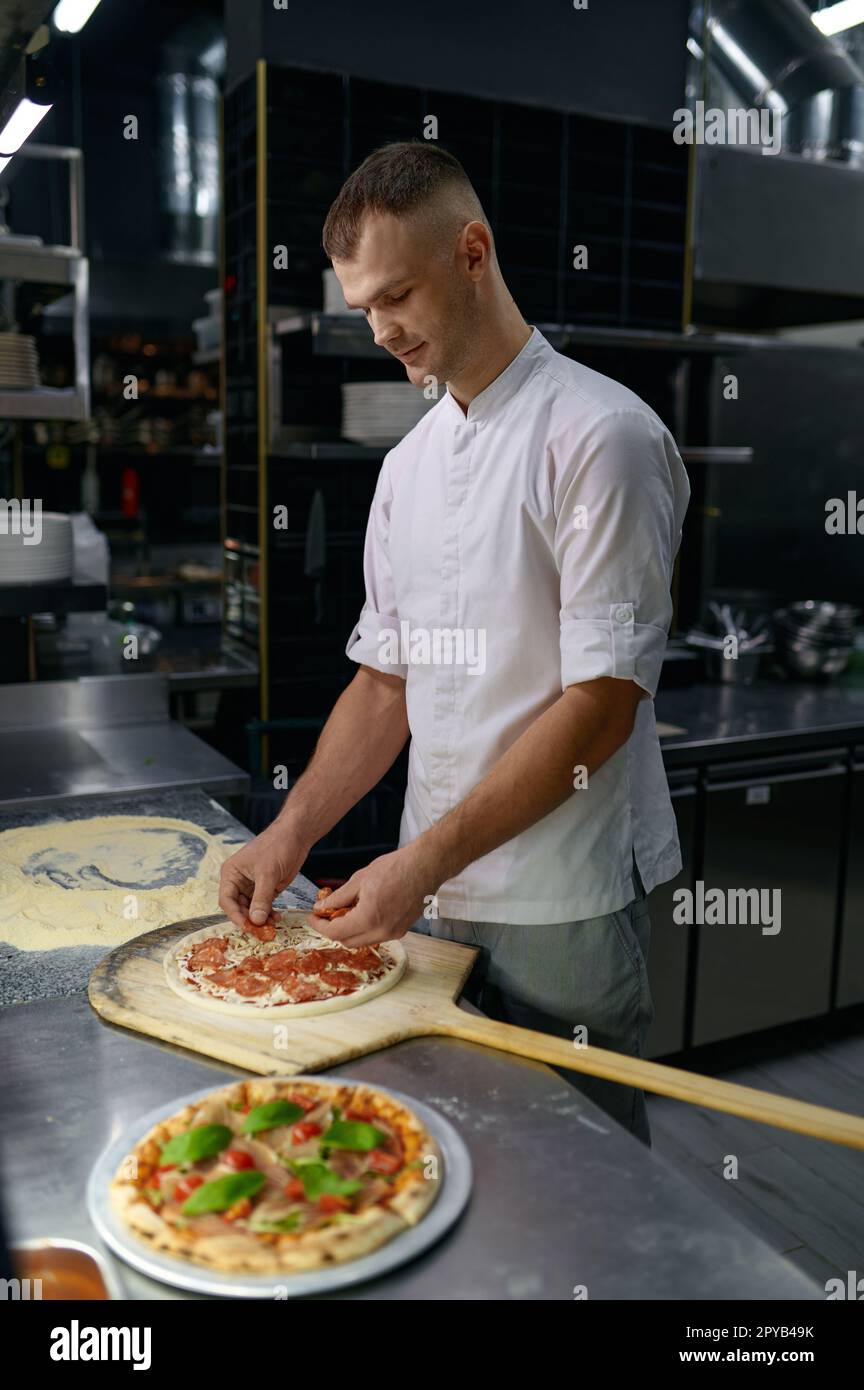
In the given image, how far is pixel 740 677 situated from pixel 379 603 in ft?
7.83

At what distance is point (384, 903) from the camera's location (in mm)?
1510

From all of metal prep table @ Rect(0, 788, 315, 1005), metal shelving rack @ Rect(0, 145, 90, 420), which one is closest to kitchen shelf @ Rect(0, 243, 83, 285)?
metal shelving rack @ Rect(0, 145, 90, 420)

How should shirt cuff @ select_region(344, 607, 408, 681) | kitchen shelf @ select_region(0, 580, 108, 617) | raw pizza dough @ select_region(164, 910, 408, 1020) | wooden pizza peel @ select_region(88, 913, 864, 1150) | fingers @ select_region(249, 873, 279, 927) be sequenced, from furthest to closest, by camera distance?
1. kitchen shelf @ select_region(0, 580, 108, 617)
2. shirt cuff @ select_region(344, 607, 408, 681)
3. fingers @ select_region(249, 873, 279, 927)
4. raw pizza dough @ select_region(164, 910, 408, 1020)
5. wooden pizza peel @ select_region(88, 913, 864, 1150)

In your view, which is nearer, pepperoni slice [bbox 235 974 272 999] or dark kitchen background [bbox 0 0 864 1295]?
pepperoni slice [bbox 235 974 272 999]

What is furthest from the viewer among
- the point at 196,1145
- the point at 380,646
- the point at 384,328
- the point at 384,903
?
the point at 380,646

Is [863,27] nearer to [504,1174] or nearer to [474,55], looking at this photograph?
[474,55]

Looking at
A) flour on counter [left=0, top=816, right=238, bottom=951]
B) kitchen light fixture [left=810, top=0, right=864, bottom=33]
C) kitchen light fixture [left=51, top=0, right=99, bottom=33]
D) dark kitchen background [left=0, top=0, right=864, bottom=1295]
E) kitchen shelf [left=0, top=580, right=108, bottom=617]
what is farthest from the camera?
kitchen light fixture [left=810, top=0, right=864, bottom=33]

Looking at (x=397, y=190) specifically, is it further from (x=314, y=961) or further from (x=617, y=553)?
(x=314, y=961)

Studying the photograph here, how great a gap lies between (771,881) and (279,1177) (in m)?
2.56

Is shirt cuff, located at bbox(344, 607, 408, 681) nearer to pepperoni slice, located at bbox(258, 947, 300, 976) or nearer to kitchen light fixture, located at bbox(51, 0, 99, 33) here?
pepperoni slice, located at bbox(258, 947, 300, 976)

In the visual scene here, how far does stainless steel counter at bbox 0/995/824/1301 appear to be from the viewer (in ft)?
3.27

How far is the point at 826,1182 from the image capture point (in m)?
2.89

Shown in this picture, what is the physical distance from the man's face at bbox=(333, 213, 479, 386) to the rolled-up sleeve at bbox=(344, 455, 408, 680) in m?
0.30

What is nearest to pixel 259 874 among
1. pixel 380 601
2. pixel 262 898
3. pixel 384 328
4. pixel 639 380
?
pixel 262 898
